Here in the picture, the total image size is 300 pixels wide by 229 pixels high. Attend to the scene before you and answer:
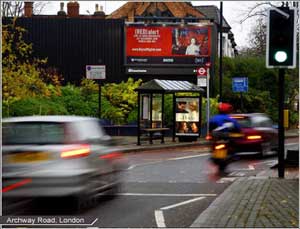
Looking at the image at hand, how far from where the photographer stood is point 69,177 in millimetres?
9258

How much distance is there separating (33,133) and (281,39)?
6.06 meters

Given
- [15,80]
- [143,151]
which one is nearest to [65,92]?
[15,80]

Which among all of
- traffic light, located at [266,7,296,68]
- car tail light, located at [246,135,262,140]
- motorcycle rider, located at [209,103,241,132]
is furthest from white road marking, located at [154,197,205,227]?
car tail light, located at [246,135,262,140]

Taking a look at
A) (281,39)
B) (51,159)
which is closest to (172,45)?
(281,39)

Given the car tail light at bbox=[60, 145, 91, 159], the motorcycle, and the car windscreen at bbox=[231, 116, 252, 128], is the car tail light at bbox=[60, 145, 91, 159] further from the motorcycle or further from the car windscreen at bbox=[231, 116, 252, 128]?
the car windscreen at bbox=[231, 116, 252, 128]

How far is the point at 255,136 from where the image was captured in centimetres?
2053

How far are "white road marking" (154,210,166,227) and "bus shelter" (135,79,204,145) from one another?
1834 cm

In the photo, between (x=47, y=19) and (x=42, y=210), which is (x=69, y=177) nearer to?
(x=42, y=210)

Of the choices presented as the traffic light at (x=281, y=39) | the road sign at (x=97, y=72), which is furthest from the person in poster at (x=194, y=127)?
the traffic light at (x=281, y=39)

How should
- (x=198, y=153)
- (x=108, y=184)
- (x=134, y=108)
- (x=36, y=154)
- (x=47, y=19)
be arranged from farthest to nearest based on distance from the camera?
Answer: (x=47, y=19) → (x=134, y=108) → (x=198, y=153) → (x=108, y=184) → (x=36, y=154)

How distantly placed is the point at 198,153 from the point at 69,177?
1499 cm

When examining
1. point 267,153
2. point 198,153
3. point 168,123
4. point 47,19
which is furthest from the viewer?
point 47,19

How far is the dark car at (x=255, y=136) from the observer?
20.0m

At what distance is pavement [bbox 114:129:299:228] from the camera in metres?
8.39
